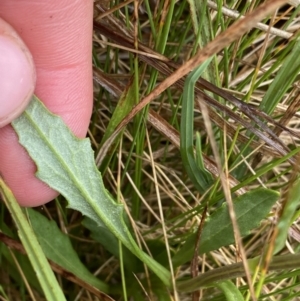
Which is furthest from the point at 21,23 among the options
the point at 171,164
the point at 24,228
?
the point at 171,164

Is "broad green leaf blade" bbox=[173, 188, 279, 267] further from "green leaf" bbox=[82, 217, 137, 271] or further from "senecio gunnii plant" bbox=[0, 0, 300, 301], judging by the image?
"green leaf" bbox=[82, 217, 137, 271]

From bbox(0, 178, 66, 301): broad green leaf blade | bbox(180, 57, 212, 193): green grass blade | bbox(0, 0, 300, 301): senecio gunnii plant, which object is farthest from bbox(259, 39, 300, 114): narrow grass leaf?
bbox(0, 178, 66, 301): broad green leaf blade

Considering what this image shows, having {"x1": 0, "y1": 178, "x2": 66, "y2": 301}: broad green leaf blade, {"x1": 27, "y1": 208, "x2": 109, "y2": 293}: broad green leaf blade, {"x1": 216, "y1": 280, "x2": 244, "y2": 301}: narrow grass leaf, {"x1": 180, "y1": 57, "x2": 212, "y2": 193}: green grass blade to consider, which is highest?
{"x1": 180, "y1": 57, "x2": 212, "y2": 193}: green grass blade

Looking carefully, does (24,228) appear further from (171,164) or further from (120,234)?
(171,164)

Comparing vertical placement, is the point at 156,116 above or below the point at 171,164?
above

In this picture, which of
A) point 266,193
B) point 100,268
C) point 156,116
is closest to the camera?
point 266,193

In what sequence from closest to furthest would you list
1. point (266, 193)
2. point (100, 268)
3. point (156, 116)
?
point (266, 193)
point (156, 116)
point (100, 268)

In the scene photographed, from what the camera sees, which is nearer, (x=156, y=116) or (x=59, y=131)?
(x=59, y=131)

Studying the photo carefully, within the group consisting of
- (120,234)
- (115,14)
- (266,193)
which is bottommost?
(120,234)
